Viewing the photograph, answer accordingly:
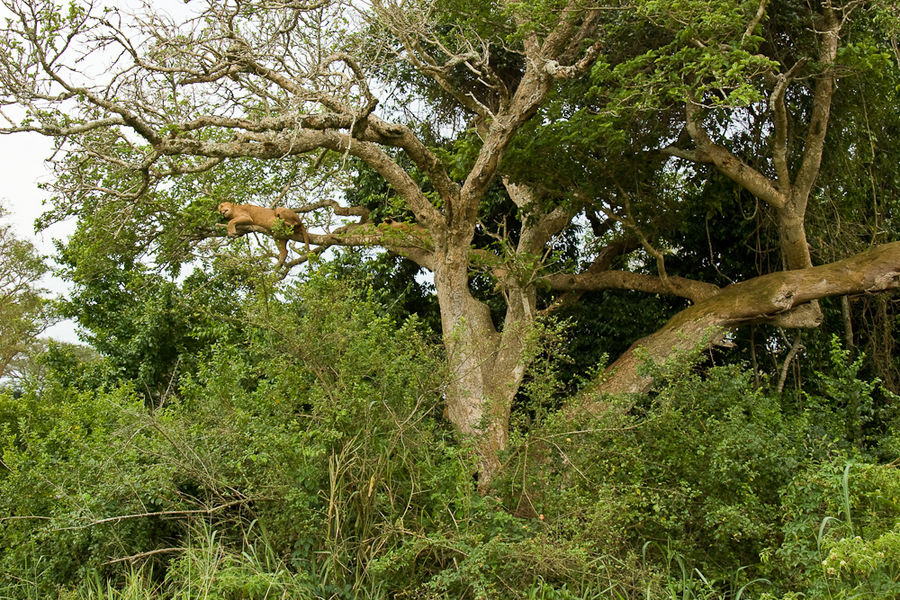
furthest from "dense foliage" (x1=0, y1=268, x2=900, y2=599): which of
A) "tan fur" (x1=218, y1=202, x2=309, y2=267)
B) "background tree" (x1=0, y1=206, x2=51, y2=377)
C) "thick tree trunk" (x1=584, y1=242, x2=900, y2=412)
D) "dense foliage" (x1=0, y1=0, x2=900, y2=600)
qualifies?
"background tree" (x1=0, y1=206, x2=51, y2=377)

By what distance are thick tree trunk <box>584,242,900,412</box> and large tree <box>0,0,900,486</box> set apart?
0.07 ft

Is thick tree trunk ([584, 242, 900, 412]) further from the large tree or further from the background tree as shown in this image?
the background tree

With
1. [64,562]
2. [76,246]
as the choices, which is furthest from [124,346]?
[64,562]

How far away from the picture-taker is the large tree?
242 inches

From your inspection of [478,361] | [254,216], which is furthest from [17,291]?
[478,361]

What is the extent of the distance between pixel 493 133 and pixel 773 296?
3376 mm

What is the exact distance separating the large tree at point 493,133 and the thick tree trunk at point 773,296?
0.02m

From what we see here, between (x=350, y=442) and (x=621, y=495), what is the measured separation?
1816mm

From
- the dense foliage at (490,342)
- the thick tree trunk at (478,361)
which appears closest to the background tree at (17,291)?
the dense foliage at (490,342)

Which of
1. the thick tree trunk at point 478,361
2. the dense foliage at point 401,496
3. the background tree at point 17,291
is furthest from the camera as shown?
the background tree at point 17,291

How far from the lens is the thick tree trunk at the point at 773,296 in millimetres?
7746

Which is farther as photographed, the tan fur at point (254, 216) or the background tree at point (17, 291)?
the background tree at point (17, 291)

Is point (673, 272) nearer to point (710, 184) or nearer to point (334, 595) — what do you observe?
point (710, 184)

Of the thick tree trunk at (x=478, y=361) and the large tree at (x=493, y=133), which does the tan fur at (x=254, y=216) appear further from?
the thick tree trunk at (x=478, y=361)
